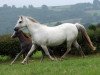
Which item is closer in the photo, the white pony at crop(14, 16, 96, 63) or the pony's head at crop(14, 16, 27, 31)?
the white pony at crop(14, 16, 96, 63)

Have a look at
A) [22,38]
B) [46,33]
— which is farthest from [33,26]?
[22,38]

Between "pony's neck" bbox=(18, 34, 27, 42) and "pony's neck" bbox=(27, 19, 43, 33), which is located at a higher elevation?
"pony's neck" bbox=(27, 19, 43, 33)

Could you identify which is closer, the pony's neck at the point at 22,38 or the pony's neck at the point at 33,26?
the pony's neck at the point at 33,26

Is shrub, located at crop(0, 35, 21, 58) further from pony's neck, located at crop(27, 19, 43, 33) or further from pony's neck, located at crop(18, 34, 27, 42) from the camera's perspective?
pony's neck, located at crop(27, 19, 43, 33)

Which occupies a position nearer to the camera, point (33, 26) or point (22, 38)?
point (33, 26)

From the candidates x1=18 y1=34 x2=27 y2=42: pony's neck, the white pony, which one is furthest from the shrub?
the white pony

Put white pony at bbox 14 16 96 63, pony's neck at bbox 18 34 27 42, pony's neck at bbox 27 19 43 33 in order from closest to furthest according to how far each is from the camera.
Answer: white pony at bbox 14 16 96 63 → pony's neck at bbox 27 19 43 33 → pony's neck at bbox 18 34 27 42

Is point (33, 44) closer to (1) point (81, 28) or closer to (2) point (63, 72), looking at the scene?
(1) point (81, 28)

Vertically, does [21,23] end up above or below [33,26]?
above

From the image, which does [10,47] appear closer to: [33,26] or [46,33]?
[33,26]

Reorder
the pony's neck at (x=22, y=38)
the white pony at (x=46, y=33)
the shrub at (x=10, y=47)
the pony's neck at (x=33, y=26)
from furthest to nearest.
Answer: the shrub at (x=10, y=47) < the pony's neck at (x=22, y=38) < the pony's neck at (x=33, y=26) < the white pony at (x=46, y=33)

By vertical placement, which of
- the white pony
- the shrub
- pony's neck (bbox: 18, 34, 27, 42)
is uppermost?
the white pony

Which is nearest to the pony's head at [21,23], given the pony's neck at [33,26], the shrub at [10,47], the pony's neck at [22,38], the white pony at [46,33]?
the white pony at [46,33]

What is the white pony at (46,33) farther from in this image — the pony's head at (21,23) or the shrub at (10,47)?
the shrub at (10,47)
